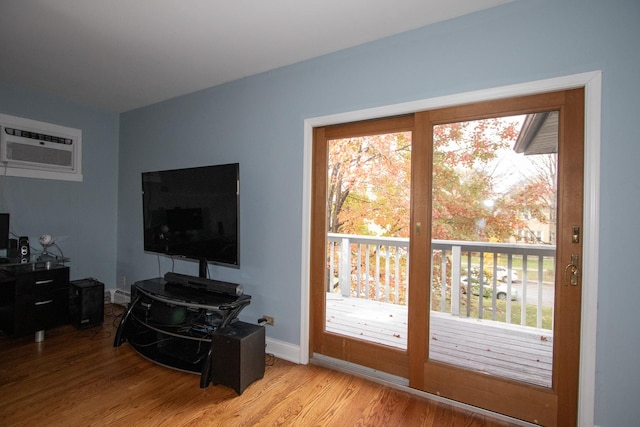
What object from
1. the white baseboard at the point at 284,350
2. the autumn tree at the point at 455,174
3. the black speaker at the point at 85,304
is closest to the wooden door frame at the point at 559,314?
the autumn tree at the point at 455,174

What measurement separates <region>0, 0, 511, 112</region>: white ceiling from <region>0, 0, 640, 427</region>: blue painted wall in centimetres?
14

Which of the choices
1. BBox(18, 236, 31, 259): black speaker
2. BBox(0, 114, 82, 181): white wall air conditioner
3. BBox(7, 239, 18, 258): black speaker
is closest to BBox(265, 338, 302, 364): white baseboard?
BBox(18, 236, 31, 259): black speaker

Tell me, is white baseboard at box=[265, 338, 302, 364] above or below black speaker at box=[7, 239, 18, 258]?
below

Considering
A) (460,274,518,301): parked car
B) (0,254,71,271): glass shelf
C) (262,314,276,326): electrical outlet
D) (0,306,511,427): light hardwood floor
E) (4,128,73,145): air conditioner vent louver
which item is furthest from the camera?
(4,128,73,145): air conditioner vent louver

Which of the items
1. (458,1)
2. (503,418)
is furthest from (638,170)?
(503,418)

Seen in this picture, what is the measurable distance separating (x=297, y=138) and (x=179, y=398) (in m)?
2.11

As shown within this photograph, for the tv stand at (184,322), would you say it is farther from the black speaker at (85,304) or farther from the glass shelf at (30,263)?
the glass shelf at (30,263)

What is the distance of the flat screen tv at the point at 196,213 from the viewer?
2463mm

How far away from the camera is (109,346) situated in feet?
8.89

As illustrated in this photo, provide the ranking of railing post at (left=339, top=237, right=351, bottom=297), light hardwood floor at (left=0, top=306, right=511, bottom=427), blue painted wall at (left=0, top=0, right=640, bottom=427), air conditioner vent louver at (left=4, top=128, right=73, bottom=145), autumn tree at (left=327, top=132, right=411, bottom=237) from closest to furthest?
1. blue painted wall at (left=0, top=0, right=640, bottom=427)
2. light hardwood floor at (left=0, top=306, right=511, bottom=427)
3. autumn tree at (left=327, top=132, right=411, bottom=237)
4. air conditioner vent louver at (left=4, top=128, right=73, bottom=145)
5. railing post at (left=339, top=237, right=351, bottom=297)

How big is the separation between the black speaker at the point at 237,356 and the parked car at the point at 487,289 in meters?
1.61

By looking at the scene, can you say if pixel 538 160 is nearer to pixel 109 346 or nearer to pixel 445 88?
pixel 445 88

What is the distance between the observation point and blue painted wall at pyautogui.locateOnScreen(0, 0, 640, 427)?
1.55 m

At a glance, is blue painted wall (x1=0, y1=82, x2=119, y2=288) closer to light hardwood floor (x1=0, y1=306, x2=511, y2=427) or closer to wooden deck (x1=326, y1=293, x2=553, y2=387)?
light hardwood floor (x1=0, y1=306, x2=511, y2=427)
